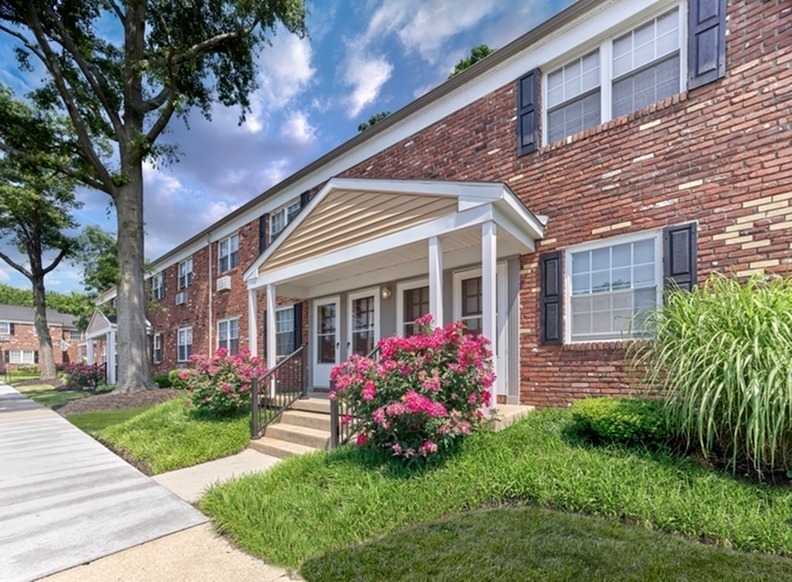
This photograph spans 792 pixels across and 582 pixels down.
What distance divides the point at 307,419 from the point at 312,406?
17.7 inches

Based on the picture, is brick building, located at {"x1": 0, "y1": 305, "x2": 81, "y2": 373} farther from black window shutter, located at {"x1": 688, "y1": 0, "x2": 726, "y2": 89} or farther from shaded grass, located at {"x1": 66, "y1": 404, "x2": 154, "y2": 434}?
black window shutter, located at {"x1": 688, "y1": 0, "x2": 726, "y2": 89}

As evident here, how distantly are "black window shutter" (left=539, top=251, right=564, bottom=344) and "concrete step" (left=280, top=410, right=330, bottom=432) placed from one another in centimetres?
353

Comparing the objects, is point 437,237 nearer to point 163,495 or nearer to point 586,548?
point 586,548

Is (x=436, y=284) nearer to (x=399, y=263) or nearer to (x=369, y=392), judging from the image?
(x=369, y=392)

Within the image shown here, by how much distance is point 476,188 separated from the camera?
5398 mm

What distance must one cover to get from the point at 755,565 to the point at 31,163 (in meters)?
17.3

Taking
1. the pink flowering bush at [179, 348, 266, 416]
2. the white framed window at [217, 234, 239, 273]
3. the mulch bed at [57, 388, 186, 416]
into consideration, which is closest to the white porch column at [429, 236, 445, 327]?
the pink flowering bush at [179, 348, 266, 416]

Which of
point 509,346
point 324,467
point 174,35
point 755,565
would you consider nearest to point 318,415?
point 324,467

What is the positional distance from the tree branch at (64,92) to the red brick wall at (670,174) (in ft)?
36.8

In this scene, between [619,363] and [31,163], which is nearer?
[619,363]

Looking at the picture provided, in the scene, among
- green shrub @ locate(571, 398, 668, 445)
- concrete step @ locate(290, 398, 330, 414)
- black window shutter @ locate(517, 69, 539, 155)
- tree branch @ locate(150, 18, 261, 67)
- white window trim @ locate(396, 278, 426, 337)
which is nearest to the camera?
green shrub @ locate(571, 398, 668, 445)

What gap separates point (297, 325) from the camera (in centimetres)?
1098

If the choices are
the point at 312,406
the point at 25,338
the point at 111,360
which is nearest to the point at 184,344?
the point at 111,360

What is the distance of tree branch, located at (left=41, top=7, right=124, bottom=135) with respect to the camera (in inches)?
452
